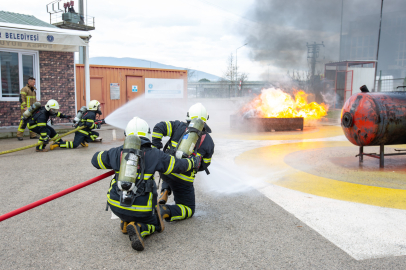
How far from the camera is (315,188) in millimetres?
5309

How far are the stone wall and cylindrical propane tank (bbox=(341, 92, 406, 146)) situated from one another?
34.9ft

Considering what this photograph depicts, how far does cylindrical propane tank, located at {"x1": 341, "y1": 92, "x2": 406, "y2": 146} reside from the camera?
6.42 metres

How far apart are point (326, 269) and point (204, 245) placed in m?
1.18

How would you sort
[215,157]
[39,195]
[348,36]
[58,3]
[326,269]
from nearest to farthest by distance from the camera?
1. [326,269]
2. [39,195]
3. [215,157]
4. [58,3]
5. [348,36]

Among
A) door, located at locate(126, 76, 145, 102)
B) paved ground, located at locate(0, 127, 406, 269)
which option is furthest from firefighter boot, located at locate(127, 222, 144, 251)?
door, located at locate(126, 76, 145, 102)

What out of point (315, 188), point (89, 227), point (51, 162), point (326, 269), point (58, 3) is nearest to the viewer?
point (326, 269)

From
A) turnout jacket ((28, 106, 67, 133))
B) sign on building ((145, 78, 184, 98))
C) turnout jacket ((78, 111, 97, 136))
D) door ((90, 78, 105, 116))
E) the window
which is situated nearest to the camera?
turnout jacket ((28, 106, 67, 133))

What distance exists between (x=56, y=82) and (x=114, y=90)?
3.14 metres

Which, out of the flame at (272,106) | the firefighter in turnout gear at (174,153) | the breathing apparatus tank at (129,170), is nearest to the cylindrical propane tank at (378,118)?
the firefighter in turnout gear at (174,153)

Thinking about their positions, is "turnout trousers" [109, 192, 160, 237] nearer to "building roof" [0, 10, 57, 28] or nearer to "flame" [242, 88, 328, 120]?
"flame" [242, 88, 328, 120]

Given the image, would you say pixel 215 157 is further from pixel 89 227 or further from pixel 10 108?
pixel 10 108

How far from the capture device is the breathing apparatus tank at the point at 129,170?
3.08m

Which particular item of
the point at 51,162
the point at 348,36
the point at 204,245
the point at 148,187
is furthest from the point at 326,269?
the point at 348,36

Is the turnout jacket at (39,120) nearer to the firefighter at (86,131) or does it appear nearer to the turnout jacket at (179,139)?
the firefighter at (86,131)
